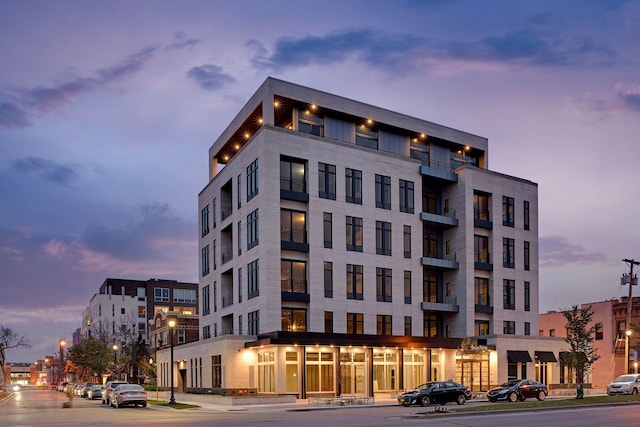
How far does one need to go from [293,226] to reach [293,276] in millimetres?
4438

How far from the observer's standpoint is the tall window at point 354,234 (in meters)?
64.8

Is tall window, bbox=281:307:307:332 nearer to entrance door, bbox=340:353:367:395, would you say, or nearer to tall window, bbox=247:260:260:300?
tall window, bbox=247:260:260:300

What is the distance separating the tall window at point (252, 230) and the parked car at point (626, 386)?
3056 centimetres

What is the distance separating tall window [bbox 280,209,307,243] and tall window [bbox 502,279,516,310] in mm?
23970

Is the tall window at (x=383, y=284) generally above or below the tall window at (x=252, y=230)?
→ below

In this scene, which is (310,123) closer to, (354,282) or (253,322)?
(354,282)

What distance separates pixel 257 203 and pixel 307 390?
16.7 meters

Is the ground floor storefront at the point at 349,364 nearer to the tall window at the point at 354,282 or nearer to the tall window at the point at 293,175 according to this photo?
the tall window at the point at 354,282

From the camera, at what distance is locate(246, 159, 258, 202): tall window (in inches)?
2498

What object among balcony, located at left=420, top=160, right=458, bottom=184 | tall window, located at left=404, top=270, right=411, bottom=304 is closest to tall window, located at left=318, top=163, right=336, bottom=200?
balcony, located at left=420, top=160, right=458, bottom=184

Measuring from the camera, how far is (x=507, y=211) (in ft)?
247

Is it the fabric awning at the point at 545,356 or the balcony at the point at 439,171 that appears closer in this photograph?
the fabric awning at the point at 545,356

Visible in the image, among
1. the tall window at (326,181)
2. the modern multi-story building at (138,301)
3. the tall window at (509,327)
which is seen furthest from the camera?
the modern multi-story building at (138,301)

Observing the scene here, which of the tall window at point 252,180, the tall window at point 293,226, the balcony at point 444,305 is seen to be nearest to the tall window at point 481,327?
the balcony at point 444,305
